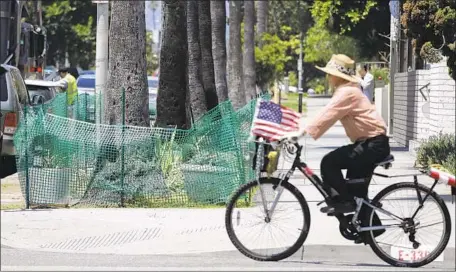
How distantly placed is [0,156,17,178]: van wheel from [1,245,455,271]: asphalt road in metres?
6.74

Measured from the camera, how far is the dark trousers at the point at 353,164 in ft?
28.3

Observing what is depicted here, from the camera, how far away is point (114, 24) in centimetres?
1418

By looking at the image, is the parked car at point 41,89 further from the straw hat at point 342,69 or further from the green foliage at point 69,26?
the green foliage at point 69,26

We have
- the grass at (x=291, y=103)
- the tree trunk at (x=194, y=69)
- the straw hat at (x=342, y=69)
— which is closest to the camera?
the straw hat at (x=342, y=69)

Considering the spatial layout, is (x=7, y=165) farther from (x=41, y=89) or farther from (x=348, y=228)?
(x=348, y=228)

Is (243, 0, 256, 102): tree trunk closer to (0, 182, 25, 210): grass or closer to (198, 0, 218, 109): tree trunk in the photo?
(198, 0, 218, 109): tree trunk

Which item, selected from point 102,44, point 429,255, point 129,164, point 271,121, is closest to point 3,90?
point 102,44

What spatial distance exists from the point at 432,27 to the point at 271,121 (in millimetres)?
7322

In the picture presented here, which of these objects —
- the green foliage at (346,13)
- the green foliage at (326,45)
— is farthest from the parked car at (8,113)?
the green foliage at (326,45)

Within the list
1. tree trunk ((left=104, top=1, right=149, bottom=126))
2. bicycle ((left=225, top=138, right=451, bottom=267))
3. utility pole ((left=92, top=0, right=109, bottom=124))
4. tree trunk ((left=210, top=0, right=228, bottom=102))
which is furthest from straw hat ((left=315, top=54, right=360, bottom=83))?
tree trunk ((left=210, top=0, right=228, bottom=102))

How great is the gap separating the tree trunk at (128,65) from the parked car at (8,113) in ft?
7.36

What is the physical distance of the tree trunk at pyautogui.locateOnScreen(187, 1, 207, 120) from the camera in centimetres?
2130

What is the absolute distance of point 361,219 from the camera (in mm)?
8742

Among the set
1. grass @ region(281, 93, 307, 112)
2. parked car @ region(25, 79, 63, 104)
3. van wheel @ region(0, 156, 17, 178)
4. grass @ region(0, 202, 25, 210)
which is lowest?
grass @ region(0, 202, 25, 210)
